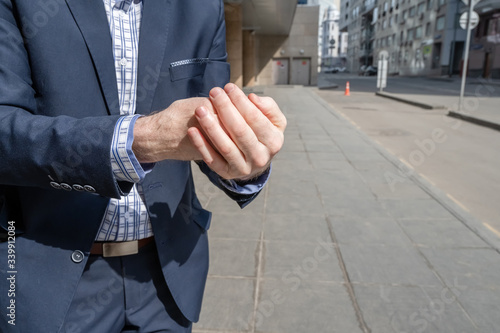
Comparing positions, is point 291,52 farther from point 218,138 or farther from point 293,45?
point 218,138

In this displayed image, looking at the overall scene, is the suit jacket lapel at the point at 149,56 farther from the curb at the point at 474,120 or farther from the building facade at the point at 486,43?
the building facade at the point at 486,43

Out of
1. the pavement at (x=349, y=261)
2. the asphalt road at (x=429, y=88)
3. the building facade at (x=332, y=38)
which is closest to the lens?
the pavement at (x=349, y=261)

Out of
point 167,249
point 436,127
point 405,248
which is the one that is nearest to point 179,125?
point 167,249

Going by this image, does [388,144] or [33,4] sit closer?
[33,4]

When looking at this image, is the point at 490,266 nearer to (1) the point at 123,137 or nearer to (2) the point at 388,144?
(1) the point at 123,137

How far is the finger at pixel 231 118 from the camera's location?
2.03 ft

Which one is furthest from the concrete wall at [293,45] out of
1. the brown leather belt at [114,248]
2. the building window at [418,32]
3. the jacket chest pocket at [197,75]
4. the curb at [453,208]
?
the brown leather belt at [114,248]

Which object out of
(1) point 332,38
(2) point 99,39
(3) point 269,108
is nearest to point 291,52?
(2) point 99,39

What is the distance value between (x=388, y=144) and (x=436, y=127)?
2.74 meters

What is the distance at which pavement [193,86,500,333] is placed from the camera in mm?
2344

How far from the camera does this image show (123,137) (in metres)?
0.71

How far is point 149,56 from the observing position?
1.01 m

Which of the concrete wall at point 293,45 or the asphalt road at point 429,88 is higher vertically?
the concrete wall at point 293,45

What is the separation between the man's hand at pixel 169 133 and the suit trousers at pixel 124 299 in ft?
1.54
